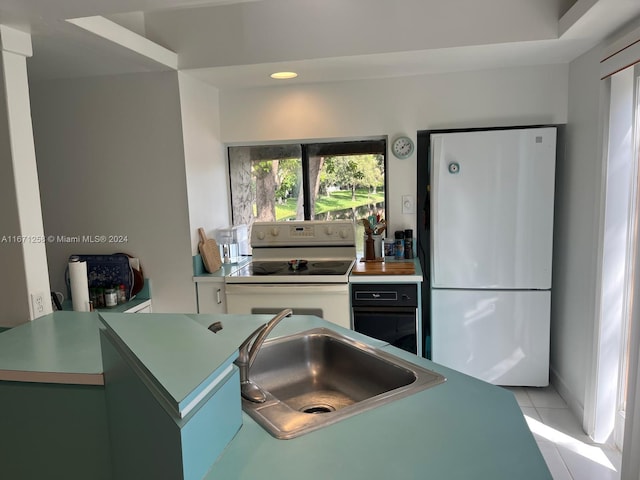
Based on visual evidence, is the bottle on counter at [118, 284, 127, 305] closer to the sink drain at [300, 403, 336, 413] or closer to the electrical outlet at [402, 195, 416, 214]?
the sink drain at [300, 403, 336, 413]

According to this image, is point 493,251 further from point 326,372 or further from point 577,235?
point 326,372

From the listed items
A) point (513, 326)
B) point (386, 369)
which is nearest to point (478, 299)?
point (513, 326)

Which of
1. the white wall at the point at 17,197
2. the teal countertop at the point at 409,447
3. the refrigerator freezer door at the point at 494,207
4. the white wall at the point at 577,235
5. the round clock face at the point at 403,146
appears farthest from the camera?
the round clock face at the point at 403,146

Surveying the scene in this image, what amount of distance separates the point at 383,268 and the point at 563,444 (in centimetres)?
139

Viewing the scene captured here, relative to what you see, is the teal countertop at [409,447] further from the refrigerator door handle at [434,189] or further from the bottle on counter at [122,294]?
the bottle on counter at [122,294]

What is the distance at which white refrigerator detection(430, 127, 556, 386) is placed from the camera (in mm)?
2990

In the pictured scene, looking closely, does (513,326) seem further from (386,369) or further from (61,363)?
(61,363)

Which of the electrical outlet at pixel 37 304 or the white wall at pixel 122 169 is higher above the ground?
the white wall at pixel 122 169

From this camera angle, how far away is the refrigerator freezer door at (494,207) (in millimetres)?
2977

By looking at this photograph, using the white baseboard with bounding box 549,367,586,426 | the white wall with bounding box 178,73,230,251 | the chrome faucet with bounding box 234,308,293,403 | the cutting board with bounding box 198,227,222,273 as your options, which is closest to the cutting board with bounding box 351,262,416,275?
the cutting board with bounding box 198,227,222,273

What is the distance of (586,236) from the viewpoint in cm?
275

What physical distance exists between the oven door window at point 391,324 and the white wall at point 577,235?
0.96 m

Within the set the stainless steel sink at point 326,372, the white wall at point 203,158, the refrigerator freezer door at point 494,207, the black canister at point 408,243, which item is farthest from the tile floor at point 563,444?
the white wall at point 203,158

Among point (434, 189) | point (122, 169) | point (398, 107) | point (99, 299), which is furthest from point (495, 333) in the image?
point (122, 169)
